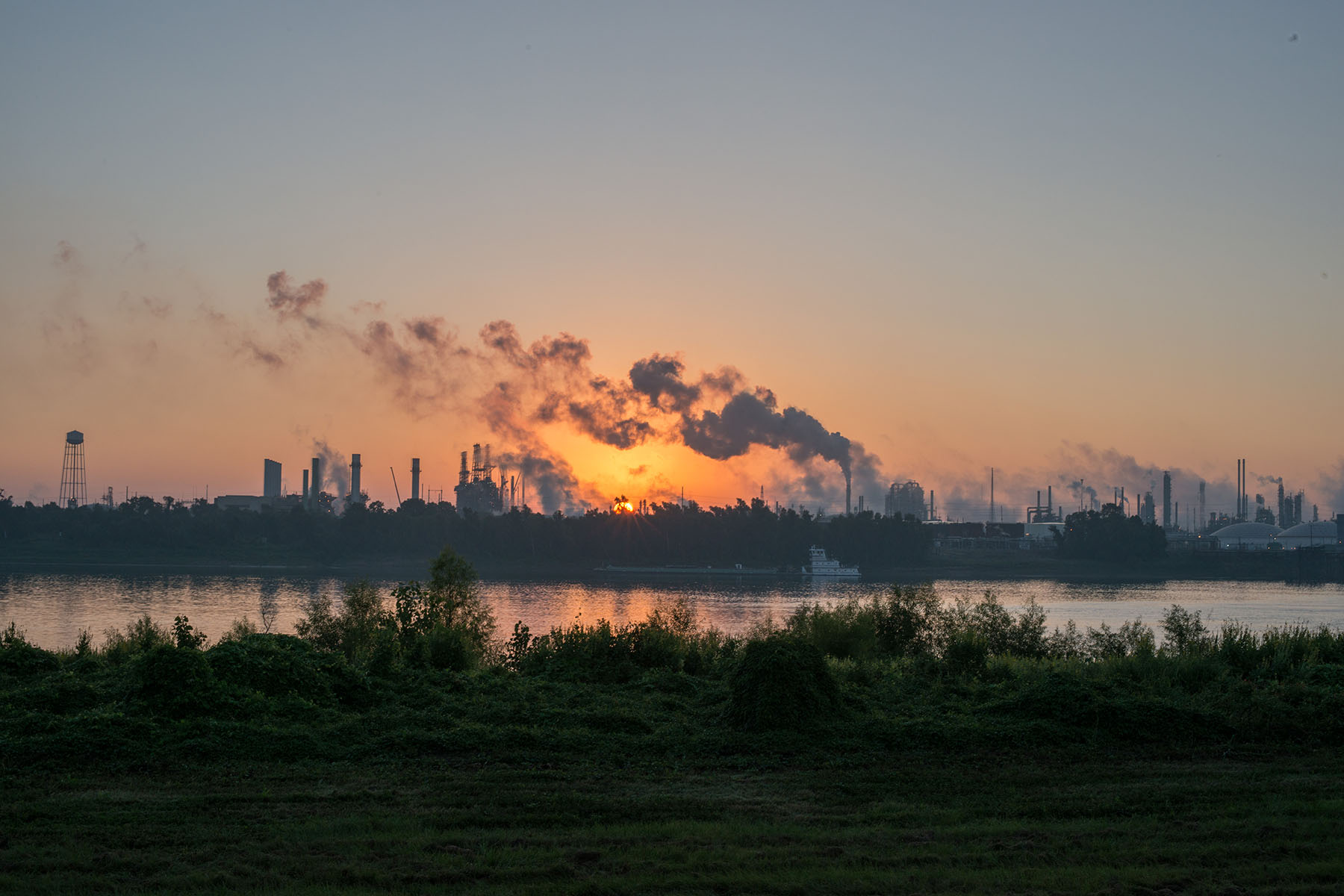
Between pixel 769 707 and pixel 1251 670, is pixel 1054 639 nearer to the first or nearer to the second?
pixel 1251 670

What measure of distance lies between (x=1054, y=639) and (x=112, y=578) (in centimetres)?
8951

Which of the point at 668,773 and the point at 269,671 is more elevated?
the point at 269,671

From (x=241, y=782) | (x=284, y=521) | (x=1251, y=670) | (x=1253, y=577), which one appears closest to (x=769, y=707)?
(x=241, y=782)

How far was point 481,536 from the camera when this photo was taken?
452 feet

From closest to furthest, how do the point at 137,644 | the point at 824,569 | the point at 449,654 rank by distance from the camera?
the point at 449,654
the point at 137,644
the point at 824,569

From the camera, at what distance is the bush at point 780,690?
13609mm

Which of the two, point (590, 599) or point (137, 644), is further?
point (590, 599)

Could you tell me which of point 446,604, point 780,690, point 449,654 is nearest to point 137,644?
point 449,654

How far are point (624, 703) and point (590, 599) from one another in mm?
65748

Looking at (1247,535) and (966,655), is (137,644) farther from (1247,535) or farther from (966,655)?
(1247,535)

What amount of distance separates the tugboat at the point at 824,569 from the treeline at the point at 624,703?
10397 cm

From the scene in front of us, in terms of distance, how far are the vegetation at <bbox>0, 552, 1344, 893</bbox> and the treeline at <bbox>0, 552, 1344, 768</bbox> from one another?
53mm

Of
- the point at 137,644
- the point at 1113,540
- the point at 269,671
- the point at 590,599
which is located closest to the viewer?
the point at 269,671

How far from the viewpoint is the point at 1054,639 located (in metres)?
30.4
